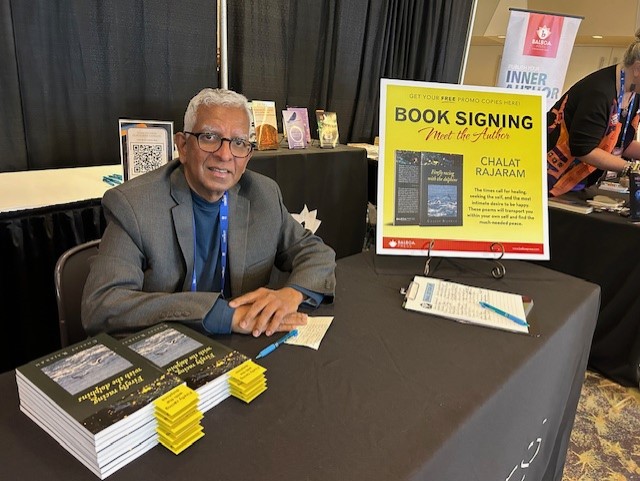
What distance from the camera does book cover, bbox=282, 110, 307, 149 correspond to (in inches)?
98.3

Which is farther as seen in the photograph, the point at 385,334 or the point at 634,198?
the point at 634,198

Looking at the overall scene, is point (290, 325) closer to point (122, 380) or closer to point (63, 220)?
point (122, 380)

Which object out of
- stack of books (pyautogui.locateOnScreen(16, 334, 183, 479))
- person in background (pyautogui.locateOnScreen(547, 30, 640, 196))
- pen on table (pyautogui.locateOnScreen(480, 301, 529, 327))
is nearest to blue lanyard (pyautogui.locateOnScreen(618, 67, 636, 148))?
person in background (pyautogui.locateOnScreen(547, 30, 640, 196))

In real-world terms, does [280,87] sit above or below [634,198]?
above

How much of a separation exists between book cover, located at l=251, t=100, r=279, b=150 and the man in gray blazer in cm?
99

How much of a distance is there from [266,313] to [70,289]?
513mm

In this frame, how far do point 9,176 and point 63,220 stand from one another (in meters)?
0.54

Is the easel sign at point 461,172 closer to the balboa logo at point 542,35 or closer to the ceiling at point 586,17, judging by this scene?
Result: the balboa logo at point 542,35

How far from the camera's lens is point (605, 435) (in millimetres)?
1982

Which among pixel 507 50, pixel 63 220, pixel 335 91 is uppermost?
pixel 507 50

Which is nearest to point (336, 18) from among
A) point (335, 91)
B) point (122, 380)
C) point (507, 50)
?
point (335, 91)

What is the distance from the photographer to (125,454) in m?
0.65

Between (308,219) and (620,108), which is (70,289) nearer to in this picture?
(308,219)

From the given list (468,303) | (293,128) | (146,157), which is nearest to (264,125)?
(293,128)
